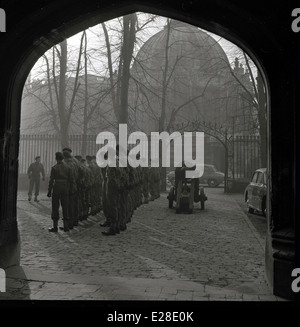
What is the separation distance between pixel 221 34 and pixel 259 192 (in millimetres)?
6523

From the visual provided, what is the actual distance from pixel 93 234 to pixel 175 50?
109 ft

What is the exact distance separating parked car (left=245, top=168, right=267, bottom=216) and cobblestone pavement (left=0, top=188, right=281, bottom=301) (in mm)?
664

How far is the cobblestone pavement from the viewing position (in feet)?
15.5

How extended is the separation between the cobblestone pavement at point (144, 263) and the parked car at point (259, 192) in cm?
66

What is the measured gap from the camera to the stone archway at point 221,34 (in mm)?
4809

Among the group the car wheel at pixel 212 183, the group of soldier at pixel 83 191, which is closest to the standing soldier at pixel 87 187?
the group of soldier at pixel 83 191

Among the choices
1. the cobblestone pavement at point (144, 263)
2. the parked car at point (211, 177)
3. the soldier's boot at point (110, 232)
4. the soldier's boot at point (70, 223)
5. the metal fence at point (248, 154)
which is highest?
the metal fence at point (248, 154)

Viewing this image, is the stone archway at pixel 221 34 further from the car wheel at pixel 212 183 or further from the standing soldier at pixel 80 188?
the car wheel at pixel 212 183

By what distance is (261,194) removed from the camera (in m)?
11.0

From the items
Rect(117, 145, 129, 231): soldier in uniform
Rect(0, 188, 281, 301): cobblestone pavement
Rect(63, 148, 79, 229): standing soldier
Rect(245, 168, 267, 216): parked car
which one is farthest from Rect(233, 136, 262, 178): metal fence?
Rect(63, 148, 79, 229): standing soldier

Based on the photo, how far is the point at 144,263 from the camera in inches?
249

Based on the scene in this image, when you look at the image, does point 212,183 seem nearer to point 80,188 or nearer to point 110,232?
point 80,188

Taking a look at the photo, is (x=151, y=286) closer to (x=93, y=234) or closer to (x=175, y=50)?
(x=93, y=234)
